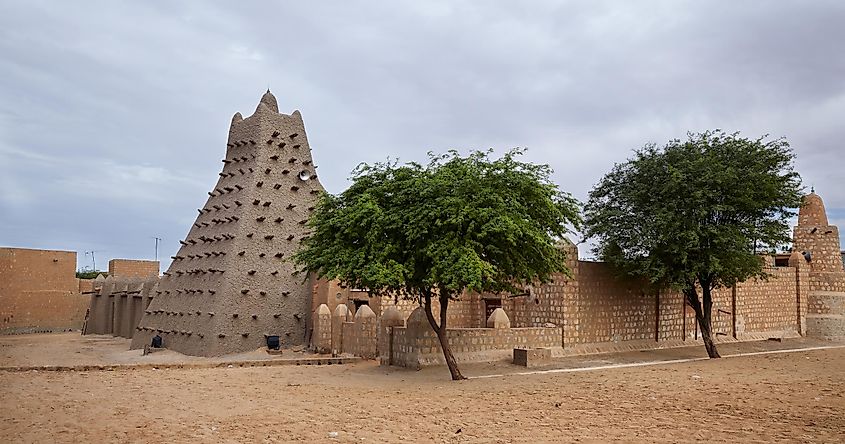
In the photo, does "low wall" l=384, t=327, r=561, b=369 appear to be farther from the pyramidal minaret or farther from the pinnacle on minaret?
the pinnacle on minaret

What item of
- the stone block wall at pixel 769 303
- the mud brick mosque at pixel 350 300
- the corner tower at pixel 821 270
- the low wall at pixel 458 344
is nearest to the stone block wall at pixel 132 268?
the mud brick mosque at pixel 350 300

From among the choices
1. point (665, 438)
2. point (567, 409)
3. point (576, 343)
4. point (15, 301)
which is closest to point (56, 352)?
point (15, 301)

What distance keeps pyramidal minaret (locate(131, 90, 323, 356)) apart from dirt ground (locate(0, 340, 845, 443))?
25.0 ft

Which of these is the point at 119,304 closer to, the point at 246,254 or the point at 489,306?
the point at 246,254

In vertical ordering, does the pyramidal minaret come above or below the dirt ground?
above

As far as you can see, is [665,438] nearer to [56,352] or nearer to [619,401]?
[619,401]

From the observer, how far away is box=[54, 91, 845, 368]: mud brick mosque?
22.7 m

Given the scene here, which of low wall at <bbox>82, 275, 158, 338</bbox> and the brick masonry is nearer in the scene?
the brick masonry

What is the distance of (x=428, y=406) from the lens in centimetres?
1296

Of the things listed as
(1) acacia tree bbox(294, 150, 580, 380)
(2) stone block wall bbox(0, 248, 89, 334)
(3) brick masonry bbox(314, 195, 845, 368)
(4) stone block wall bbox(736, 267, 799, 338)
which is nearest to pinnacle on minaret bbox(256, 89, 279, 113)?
(3) brick masonry bbox(314, 195, 845, 368)

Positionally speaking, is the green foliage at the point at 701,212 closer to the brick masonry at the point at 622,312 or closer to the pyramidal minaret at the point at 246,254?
the brick masonry at the point at 622,312

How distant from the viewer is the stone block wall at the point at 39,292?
38.8 meters

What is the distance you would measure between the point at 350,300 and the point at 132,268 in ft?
79.4

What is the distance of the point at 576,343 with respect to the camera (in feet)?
75.2
